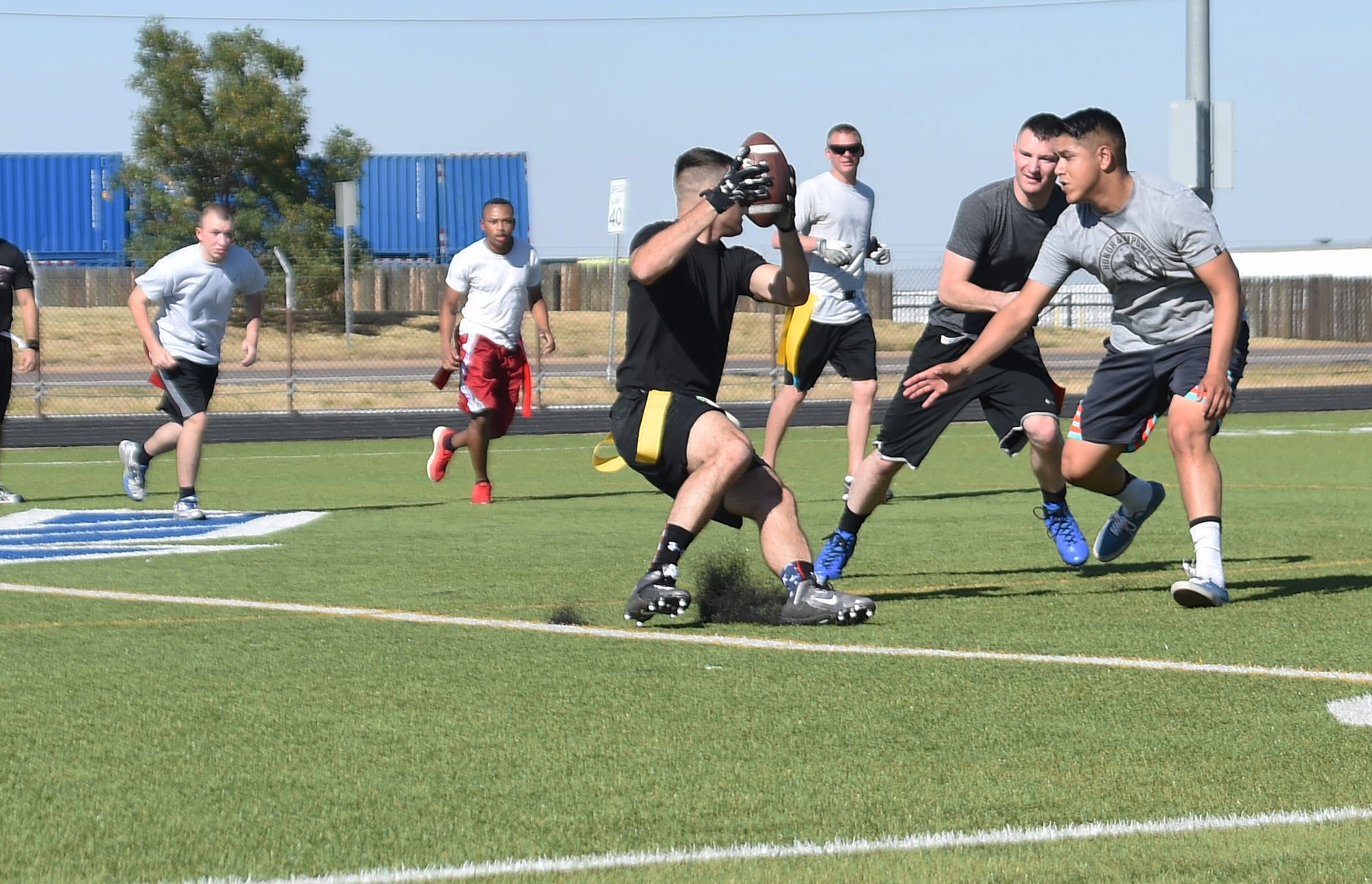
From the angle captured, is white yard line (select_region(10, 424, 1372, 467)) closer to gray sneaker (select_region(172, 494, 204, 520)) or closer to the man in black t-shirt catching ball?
gray sneaker (select_region(172, 494, 204, 520))

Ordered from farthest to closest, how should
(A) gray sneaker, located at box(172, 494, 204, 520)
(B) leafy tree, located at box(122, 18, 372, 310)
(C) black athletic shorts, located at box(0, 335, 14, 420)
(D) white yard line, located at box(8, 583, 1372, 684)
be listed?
(B) leafy tree, located at box(122, 18, 372, 310), (C) black athletic shorts, located at box(0, 335, 14, 420), (A) gray sneaker, located at box(172, 494, 204, 520), (D) white yard line, located at box(8, 583, 1372, 684)

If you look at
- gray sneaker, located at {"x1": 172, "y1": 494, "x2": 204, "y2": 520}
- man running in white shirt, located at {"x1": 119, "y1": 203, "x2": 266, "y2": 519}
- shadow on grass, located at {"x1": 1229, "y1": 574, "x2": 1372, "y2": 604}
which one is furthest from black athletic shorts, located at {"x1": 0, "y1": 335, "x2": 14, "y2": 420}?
shadow on grass, located at {"x1": 1229, "y1": 574, "x2": 1372, "y2": 604}

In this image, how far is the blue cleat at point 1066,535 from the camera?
845 centimetres

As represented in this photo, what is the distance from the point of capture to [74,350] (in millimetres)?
35688

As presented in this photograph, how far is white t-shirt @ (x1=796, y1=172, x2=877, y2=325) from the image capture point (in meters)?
11.7

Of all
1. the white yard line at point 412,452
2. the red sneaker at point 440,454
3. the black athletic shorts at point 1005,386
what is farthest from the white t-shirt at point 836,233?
the white yard line at point 412,452

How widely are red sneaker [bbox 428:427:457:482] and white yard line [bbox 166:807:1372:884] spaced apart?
10.3m

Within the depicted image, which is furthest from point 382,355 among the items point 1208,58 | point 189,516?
point 189,516

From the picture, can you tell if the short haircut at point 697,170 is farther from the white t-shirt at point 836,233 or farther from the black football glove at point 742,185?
the white t-shirt at point 836,233

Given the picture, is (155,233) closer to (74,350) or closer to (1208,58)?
(74,350)

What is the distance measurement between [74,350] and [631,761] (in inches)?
1310

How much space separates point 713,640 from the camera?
20.6ft

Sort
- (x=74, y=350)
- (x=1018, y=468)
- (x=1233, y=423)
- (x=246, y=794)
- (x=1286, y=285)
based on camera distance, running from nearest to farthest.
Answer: (x=246, y=794)
(x=1018, y=468)
(x=1233, y=423)
(x=74, y=350)
(x=1286, y=285)

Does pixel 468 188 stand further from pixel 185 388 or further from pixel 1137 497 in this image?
pixel 1137 497
